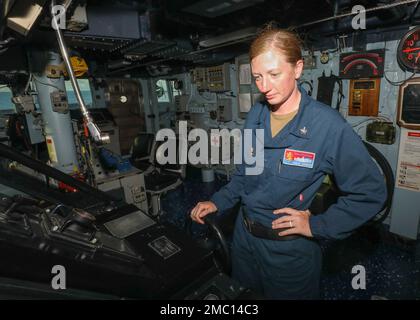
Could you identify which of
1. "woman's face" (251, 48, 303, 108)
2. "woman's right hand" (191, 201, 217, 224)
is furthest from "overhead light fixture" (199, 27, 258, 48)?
"woman's right hand" (191, 201, 217, 224)

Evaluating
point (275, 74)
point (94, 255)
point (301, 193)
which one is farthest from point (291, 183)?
point (94, 255)

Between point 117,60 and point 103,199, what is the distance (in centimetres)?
452

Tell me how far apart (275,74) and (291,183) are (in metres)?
0.55

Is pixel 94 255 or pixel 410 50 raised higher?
pixel 410 50

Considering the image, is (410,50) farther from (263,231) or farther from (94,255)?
(94,255)

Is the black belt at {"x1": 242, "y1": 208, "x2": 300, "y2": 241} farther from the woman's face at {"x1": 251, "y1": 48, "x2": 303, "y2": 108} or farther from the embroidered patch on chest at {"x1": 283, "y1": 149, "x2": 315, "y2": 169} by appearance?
the woman's face at {"x1": 251, "y1": 48, "x2": 303, "y2": 108}

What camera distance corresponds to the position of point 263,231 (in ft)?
4.47

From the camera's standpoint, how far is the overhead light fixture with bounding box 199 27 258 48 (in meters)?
2.90

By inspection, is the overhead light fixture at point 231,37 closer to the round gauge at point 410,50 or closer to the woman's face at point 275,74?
the round gauge at point 410,50

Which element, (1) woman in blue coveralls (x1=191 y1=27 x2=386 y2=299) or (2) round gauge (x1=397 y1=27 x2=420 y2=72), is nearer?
(1) woman in blue coveralls (x1=191 y1=27 x2=386 y2=299)

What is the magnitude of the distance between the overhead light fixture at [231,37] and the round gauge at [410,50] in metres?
1.79

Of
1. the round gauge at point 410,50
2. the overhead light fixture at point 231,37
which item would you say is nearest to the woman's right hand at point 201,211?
the overhead light fixture at point 231,37

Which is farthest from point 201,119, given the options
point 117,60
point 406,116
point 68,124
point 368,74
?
point 406,116
